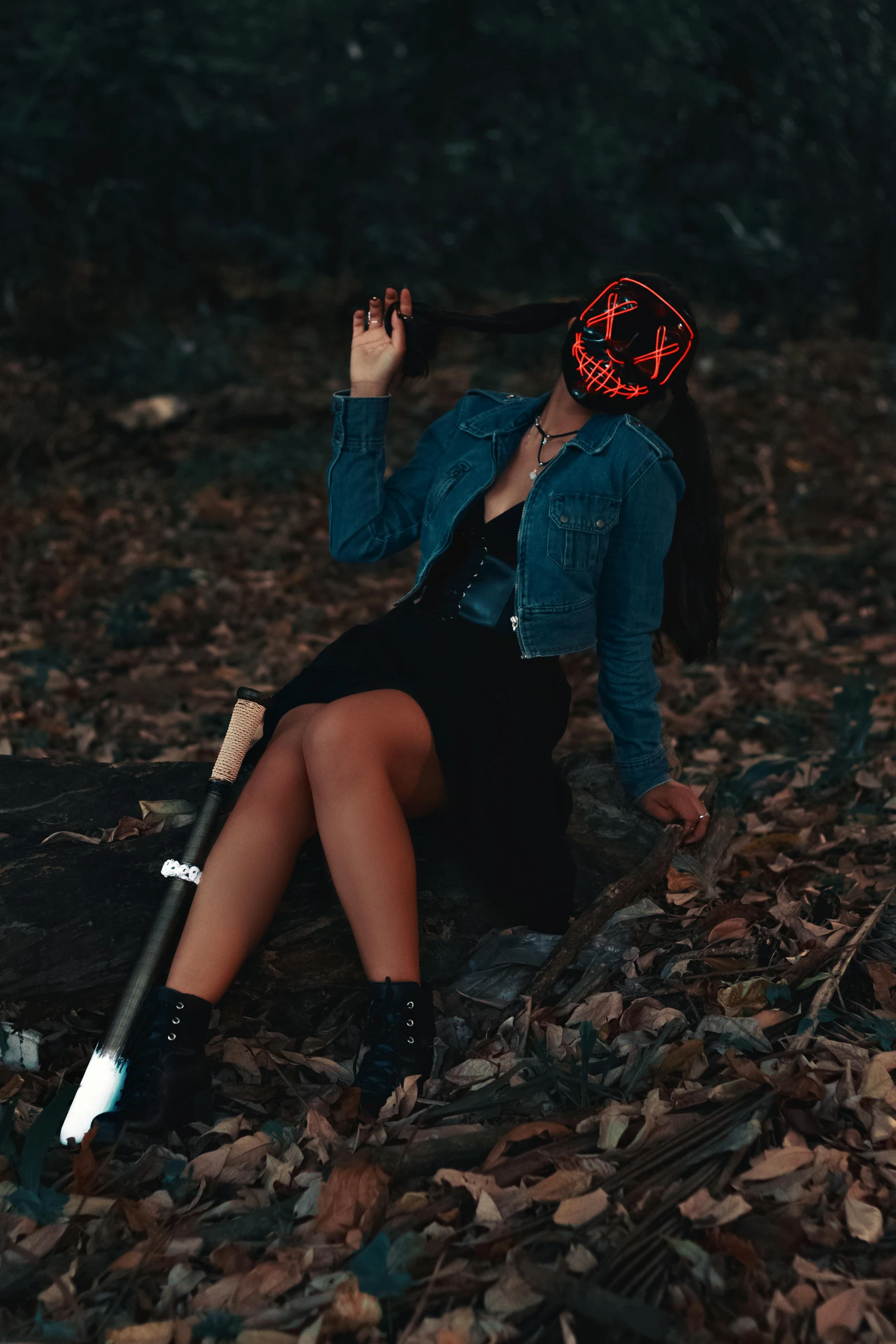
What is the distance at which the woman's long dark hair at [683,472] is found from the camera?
2.95 meters

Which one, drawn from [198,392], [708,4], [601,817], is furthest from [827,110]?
[601,817]

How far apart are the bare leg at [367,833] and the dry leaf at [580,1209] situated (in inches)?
25.0

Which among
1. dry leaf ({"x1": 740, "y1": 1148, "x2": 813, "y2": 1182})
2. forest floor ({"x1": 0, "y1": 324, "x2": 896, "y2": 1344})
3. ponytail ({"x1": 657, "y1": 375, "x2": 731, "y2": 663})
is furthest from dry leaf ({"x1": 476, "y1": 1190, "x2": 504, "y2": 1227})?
ponytail ({"x1": 657, "y1": 375, "x2": 731, "y2": 663})

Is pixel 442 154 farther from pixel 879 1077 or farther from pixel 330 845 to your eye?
pixel 879 1077

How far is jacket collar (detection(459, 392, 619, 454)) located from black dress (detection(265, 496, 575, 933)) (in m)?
0.22

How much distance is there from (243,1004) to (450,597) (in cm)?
119

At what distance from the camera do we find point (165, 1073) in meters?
2.46

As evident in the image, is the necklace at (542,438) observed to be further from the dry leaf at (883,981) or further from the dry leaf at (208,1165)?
the dry leaf at (208,1165)

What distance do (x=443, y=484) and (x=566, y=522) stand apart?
1.19 ft

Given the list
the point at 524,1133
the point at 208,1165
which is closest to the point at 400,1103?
the point at 524,1133

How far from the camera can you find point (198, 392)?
9.38 m

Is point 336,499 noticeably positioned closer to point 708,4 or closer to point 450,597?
point 450,597

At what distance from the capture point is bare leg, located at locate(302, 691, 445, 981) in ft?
8.45

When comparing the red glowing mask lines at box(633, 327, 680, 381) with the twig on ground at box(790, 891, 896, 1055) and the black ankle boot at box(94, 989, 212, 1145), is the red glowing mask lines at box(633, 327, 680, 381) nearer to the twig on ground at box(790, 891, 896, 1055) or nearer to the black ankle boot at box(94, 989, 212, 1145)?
the twig on ground at box(790, 891, 896, 1055)
